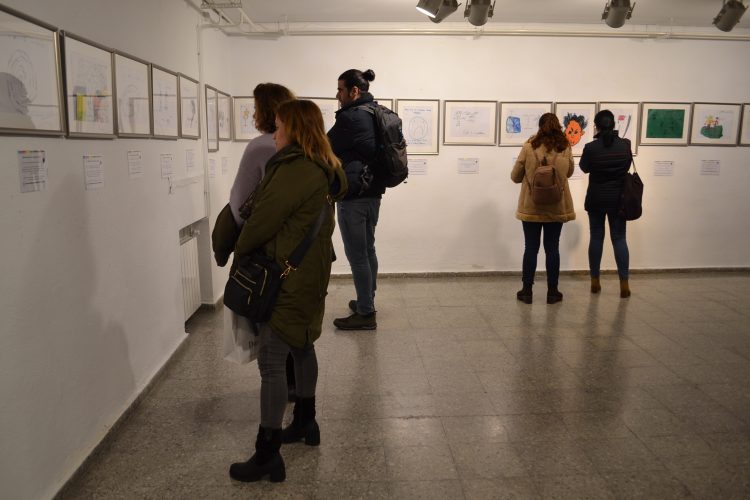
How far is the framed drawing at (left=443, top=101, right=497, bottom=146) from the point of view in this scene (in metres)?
5.59

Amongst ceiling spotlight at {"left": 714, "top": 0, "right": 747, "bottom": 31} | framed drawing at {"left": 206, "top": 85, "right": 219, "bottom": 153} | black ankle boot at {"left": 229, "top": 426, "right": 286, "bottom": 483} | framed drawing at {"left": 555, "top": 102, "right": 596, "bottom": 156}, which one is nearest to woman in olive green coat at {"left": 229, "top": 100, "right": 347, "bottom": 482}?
black ankle boot at {"left": 229, "top": 426, "right": 286, "bottom": 483}

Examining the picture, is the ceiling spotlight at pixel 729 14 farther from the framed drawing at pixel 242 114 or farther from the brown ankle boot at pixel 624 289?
the framed drawing at pixel 242 114

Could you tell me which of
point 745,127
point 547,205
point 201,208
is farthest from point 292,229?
point 745,127

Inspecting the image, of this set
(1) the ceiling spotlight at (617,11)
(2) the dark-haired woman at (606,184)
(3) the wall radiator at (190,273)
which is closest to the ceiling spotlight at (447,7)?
(1) the ceiling spotlight at (617,11)

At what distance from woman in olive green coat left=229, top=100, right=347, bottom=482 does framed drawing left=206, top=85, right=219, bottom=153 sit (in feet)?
7.78

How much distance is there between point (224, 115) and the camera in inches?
199

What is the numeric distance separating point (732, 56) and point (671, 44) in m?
0.67

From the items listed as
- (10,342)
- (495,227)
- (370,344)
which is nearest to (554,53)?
(495,227)

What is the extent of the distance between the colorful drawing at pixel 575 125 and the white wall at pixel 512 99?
0.18 meters

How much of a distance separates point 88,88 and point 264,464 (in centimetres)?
171

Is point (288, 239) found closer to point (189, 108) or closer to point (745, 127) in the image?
point (189, 108)

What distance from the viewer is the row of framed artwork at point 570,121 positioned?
18.3 ft

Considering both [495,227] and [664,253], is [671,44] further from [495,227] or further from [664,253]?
[495,227]

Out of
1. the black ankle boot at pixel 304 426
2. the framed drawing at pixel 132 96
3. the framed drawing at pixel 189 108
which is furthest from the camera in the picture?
the framed drawing at pixel 189 108
